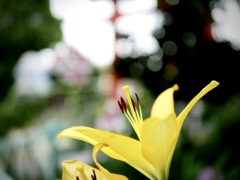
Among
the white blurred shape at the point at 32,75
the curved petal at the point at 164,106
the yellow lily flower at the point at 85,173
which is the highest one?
the curved petal at the point at 164,106

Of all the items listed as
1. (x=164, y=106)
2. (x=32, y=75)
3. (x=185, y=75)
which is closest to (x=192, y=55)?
(x=185, y=75)

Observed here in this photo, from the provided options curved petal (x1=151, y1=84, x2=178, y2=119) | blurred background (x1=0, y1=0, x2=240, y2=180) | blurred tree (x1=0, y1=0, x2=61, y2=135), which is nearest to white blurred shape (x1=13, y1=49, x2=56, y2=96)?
blurred tree (x1=0, y1=0, x2=61, y2=135)

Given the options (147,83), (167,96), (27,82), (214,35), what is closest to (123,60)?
(147,83)

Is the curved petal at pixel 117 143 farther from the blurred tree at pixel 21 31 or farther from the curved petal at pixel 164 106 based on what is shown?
the blurred tree at pixel 21 31

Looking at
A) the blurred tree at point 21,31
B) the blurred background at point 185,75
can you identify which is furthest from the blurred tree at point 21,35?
the blurred background at point 185,75

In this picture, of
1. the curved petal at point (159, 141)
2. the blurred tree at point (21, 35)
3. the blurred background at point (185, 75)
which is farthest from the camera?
the blurred tree at point (21, 35)

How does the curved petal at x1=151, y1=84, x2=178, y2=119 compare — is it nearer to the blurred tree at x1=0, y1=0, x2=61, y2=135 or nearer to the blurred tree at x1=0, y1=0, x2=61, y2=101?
the blurred tree at x1=0, y1=0, x2=61, y2=135
